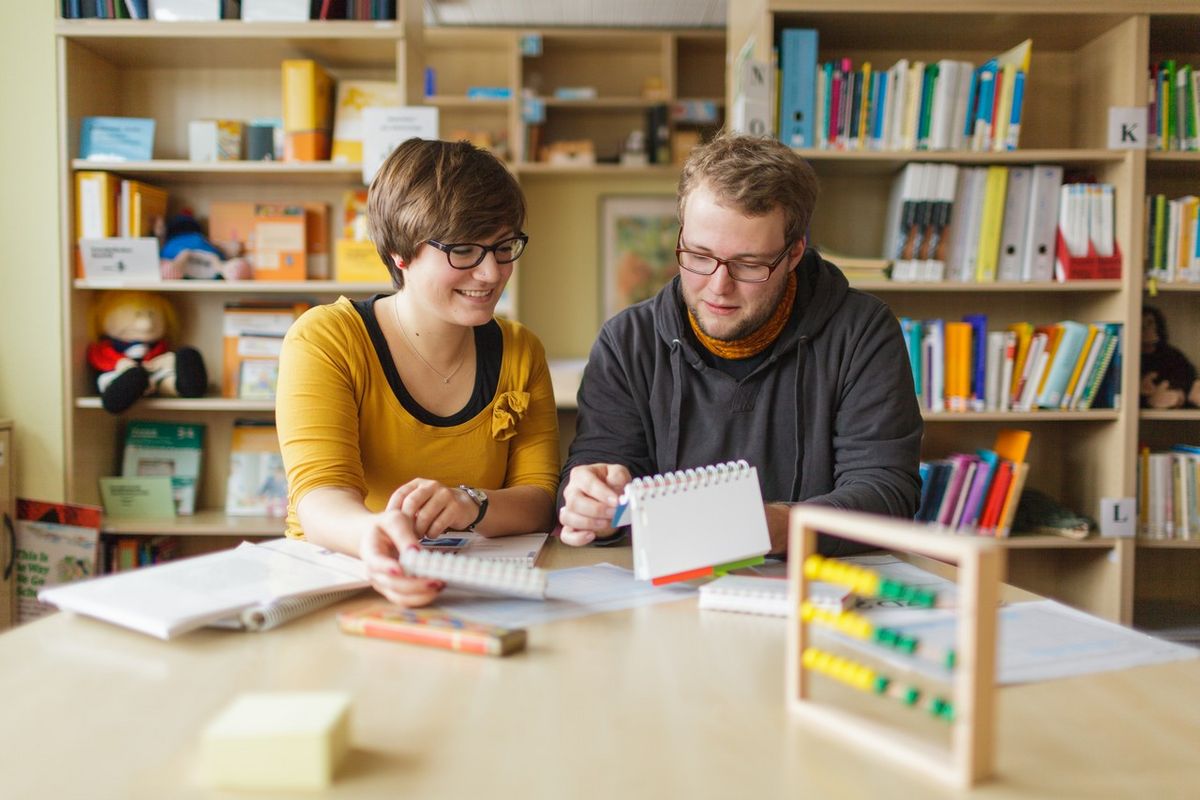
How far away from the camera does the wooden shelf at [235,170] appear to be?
2.78 m

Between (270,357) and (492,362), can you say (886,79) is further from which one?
(270,357)

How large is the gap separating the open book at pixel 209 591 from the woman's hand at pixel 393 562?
0.05m

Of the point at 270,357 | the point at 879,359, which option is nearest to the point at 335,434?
the point at 879,359

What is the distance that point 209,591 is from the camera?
1.00m

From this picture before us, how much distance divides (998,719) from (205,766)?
0.60m

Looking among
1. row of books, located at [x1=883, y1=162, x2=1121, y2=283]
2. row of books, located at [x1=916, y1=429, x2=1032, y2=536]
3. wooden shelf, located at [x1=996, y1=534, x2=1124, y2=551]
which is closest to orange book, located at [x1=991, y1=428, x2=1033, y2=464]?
row of books, located at [x1=916, y1=429, x2=1032, y2=536]

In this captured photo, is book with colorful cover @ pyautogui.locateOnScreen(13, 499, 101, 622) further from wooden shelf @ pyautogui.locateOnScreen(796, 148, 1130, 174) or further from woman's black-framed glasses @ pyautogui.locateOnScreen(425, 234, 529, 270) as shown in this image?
wooden shelf @ pyautogui.locateOnScreen(796, 148, 1130, 174)

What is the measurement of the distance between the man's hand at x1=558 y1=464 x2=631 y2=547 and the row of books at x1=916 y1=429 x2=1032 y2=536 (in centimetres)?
180

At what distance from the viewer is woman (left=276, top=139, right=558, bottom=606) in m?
1.39

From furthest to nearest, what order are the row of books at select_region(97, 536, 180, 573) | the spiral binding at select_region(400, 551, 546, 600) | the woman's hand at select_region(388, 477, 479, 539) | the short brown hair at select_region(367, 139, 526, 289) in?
the row of books at select_region(97, 536, 180, 573) → the short brown hair at select_region(367, 139, 526, 289) → the woman's hand at select_region(388, 477, 479, 539) → the spiral binding at select_region(400, 551, 546, 600)

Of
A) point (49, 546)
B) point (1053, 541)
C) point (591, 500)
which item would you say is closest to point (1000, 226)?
point (1053, 541)

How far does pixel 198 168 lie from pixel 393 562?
87.1 inches

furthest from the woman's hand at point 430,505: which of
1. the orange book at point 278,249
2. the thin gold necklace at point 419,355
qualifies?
the orange book at point 278,249

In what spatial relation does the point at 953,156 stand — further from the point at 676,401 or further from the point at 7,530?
the point at 7,530
